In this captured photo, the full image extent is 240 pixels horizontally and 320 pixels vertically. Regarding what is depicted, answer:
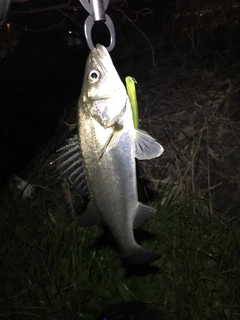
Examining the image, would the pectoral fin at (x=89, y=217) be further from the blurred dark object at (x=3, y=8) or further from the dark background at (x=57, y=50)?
the dark background at (x=57, y=50)

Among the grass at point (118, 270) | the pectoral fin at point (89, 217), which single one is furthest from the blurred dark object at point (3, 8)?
the grass at point (118, 270)

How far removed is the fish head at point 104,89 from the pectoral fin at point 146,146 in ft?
0.33

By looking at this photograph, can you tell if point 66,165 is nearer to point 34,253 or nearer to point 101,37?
point 34,253

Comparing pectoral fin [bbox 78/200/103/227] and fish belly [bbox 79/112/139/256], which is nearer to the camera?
fish belly [bbox 79/112/139/256]

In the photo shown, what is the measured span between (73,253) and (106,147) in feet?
6.00

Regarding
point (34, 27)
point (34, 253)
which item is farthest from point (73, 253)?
point (34, 27)

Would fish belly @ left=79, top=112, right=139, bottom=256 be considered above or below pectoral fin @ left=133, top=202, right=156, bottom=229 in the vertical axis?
above

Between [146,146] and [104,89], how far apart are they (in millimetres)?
211

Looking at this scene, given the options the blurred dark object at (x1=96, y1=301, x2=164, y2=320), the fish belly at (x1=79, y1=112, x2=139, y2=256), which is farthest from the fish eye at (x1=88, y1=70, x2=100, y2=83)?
the blurred dark object at (x1=96, y1=301, x2=164, y2=320)

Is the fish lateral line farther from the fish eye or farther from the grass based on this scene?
the grass

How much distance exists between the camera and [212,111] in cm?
375

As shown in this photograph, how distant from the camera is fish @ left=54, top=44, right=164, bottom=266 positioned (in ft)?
4.29

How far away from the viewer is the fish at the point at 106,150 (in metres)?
1.31

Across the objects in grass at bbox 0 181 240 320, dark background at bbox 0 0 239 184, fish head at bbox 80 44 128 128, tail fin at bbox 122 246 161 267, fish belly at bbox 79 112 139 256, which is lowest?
grass at bbox 0 181 240 320
